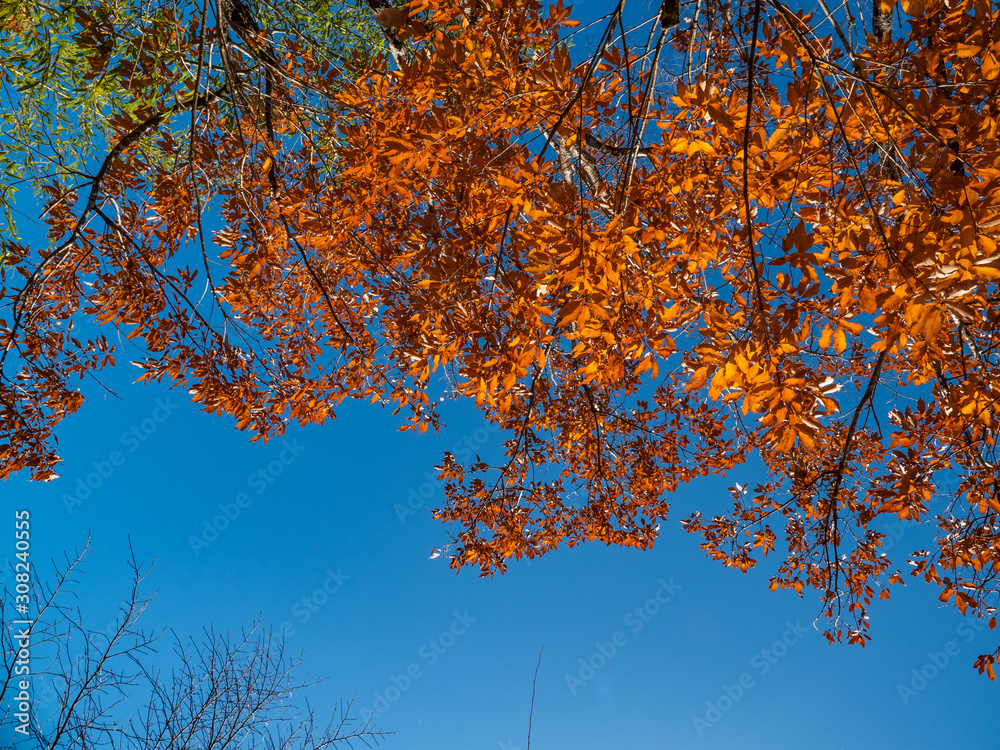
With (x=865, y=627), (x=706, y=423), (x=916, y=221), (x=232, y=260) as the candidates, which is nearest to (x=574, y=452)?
(x=706, y=423)

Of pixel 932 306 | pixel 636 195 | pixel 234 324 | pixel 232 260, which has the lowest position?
pixel 932 306

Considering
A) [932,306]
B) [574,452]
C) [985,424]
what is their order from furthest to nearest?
[574,452], [985,424], [932,306]

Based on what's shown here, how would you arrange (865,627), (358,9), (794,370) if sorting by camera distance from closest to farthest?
(794,370) → (865,627) → (358,9)

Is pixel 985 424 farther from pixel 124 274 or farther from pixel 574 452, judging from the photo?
pixel 124 274

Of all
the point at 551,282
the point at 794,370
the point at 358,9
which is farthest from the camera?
the point at 358,9

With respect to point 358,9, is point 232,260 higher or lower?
lower

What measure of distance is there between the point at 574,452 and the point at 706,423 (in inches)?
46.8

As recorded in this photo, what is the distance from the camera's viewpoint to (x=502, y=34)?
2.13 meters

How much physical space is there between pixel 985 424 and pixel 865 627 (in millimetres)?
2576

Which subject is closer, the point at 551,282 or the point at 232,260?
the point at 551,282

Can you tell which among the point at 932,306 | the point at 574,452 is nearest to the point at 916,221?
the point at 932,306

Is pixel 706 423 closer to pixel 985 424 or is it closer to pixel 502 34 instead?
pixel 985 424

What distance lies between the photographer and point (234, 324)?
3.04m

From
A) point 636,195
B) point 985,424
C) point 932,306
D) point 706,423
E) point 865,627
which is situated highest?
point 636,195
